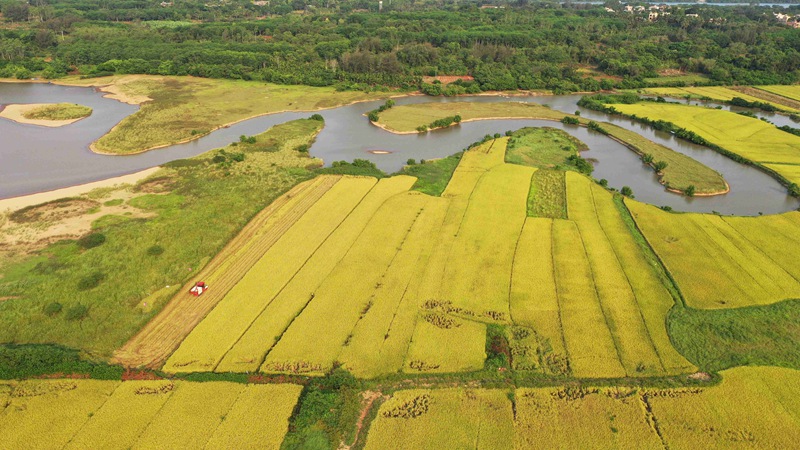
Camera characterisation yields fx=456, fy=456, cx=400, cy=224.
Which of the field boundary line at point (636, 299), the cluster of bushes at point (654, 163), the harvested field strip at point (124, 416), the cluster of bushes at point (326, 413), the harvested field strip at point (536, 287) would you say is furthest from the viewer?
the cluster of bushes at point (654, 163)

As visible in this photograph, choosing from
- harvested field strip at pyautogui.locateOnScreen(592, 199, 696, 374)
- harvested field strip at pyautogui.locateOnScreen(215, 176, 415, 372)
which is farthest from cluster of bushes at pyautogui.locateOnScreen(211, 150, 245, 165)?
harvested field strip at pyautogui.locateOnScreen(592, 199, 696, 374)

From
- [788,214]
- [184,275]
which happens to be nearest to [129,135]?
[184,275]

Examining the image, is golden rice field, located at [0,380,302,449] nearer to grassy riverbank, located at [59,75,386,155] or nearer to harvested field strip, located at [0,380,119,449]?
harvested field strip, located at [0,380,119,449]

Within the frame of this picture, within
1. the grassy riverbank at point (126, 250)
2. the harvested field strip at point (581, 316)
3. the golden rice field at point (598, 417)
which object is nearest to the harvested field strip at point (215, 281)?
the grassy riverbank at point (126, 250)

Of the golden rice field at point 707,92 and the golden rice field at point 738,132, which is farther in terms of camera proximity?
the golden rice field at point 707,92

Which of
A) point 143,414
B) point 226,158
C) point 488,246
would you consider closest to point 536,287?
point 488,246

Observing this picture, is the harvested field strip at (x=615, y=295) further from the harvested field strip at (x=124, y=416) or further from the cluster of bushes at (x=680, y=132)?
the harvested field strip at (x=124, y=416)
